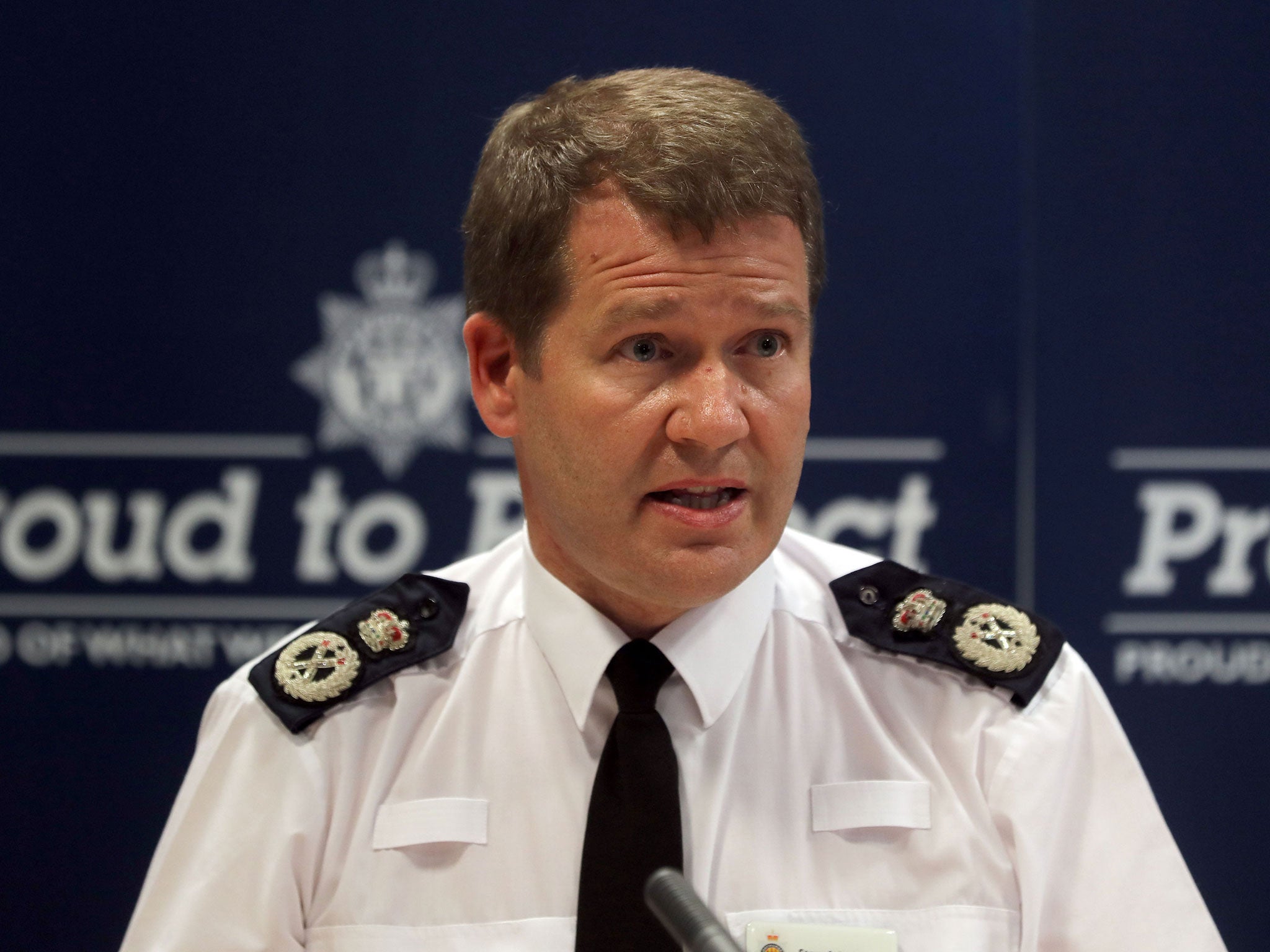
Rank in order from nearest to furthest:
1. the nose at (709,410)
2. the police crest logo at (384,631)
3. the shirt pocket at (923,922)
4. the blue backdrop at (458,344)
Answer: the nose at (709,410)
the shirt pocket at (923,922)
the police crest logo at (384,631)
the blue backdrop at (458,344)

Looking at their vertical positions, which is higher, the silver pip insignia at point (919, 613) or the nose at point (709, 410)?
the nose at point (709, 410)

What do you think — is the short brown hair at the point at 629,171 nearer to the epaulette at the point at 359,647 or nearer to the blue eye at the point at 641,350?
the blue eye at the point at 641,350

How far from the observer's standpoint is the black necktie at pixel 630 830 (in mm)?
1274

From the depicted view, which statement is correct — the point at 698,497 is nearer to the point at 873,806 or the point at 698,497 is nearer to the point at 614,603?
the point at 614,603

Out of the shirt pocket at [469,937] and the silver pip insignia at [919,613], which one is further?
the silver pip insignia at [919,613]

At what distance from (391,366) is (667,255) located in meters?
1.14

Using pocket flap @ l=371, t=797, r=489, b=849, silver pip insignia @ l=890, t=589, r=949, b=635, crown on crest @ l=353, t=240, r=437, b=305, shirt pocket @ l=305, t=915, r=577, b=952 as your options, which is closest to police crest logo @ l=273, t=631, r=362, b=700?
pocket flap @ l=371, t=797, r=489, b=849

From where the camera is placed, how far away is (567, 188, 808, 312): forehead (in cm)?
121

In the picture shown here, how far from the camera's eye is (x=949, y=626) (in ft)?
4.73

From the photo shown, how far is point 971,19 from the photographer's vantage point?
7.36 feet

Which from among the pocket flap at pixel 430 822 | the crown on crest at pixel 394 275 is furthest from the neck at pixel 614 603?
the crown on crest at pixel 394 275

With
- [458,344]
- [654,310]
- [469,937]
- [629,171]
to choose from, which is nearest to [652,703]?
[469,937]

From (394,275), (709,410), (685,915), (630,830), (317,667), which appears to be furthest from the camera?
(394,275)

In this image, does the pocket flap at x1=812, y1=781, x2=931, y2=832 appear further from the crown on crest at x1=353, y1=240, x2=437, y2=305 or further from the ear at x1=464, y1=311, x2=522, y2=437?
the crown on crest at x1=353, y1=240, x2=437, y2=305
